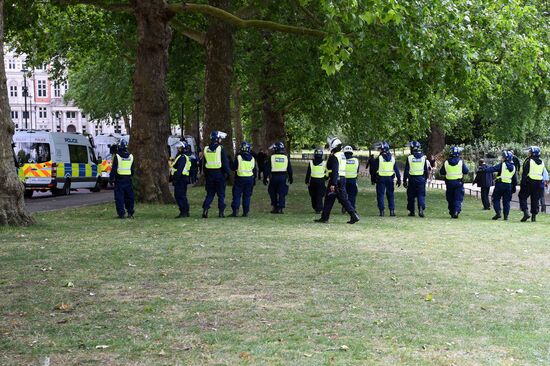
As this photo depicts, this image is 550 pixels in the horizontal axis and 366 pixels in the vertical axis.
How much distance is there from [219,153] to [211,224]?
2233mm

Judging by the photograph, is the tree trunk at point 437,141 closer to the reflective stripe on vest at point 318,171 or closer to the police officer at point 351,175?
the police officer at point 351,175

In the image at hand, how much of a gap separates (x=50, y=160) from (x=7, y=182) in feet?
53.1

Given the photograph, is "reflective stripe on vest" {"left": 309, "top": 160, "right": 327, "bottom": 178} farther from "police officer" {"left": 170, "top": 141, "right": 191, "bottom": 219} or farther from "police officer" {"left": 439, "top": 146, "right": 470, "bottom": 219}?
"police officer" {"left": 170, "top": 141, "right": 191, "bottom": 219}

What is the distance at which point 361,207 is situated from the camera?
24.1 meters

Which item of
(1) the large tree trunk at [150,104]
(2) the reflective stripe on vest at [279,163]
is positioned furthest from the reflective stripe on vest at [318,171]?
(1) the large tree trunk at [150,104]

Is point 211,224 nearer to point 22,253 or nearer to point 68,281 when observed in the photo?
point 22,253

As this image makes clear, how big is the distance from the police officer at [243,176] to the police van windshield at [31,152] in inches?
526

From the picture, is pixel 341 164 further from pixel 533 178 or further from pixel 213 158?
pixel 533 178

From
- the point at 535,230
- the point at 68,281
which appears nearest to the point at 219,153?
the point at 535,230

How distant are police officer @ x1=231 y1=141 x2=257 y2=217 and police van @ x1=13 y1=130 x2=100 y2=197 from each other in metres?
13.2

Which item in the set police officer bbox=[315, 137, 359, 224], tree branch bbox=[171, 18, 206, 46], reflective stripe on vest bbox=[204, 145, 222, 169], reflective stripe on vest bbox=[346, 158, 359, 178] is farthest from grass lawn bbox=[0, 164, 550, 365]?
tree branch bbox=[171, 18, 206, 46]

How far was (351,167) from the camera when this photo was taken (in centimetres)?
2047

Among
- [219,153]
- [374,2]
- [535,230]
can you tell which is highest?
[374,2]

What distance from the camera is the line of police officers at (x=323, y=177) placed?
1783cm
